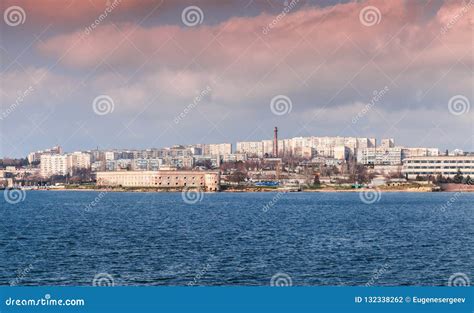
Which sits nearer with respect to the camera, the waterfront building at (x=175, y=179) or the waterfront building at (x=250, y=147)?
the waterfront building at (x=175, y=179)

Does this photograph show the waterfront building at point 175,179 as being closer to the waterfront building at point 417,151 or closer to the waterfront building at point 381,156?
the waterfront building at point 381,156

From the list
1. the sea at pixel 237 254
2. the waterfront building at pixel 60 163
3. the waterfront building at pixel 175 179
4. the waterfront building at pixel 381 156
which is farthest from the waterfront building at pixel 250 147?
the sea at pixel 237 254

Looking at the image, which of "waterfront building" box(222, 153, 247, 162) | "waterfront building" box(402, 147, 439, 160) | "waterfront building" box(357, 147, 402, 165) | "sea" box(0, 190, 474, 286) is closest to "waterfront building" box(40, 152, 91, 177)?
"waterfront building" box(222, 153, 247, 162)

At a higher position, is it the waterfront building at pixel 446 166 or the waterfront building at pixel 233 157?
the waterfront building at pixel 233 157

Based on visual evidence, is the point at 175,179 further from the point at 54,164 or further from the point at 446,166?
the point at 54,164

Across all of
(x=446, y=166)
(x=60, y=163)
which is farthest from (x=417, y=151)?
(x=60, y=163)

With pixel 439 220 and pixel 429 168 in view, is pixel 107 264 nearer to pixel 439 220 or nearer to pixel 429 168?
pixel 439 220

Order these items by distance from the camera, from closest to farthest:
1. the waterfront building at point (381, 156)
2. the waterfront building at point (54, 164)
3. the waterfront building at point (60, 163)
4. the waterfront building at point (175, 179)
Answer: the waterfront building at point (175, 179) < the waterfront building at point (381, 156) < the waterfront building at point (60, 163) < the waterfront building at point (54, 164)

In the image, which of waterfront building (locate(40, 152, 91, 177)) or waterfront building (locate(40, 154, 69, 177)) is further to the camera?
waterfront building (locate(40, 154, 69, 177))

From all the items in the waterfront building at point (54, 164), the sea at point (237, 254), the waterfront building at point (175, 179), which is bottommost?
the sea at point (237, 254)

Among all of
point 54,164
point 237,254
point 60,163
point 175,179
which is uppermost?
point 60,163

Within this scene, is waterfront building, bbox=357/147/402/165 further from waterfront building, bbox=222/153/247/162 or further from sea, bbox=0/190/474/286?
sea, bbox=0/190/474/286
